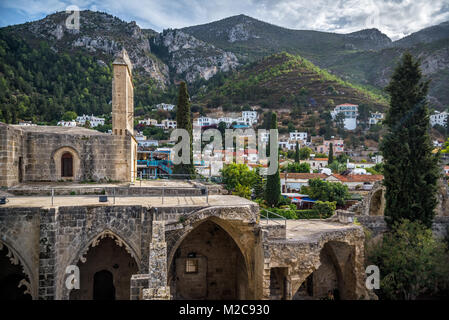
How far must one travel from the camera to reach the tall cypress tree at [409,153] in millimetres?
13992

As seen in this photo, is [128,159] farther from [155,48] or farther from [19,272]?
[155,48]

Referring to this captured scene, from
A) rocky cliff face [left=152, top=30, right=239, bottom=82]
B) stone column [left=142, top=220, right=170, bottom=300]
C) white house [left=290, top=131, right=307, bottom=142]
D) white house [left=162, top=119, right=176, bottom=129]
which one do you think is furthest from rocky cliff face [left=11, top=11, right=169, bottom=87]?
stone column [left=142, top=220, right=170, bottom=300]

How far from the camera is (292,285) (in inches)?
446

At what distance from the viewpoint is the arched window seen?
14805mm

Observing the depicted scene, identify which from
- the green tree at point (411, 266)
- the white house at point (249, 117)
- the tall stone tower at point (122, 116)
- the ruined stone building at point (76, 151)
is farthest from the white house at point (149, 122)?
the green tree at point (411, 266)

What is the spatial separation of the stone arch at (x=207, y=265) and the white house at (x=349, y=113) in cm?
9979

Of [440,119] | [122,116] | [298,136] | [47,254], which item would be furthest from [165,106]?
[47,254]

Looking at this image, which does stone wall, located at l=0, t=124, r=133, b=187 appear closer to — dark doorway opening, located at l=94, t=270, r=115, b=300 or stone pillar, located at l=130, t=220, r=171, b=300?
dark doorway opening, located at l=94, t=270, r=115, b=300

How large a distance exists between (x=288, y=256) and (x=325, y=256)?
4035mm

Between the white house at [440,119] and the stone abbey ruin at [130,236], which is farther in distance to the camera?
the white house at [440,119]

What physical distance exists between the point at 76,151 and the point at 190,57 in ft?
511

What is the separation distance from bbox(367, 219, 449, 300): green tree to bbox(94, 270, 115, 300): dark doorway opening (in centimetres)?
1207

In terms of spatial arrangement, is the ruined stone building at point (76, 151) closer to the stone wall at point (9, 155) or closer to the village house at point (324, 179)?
the stone wall at point (9, 155)
